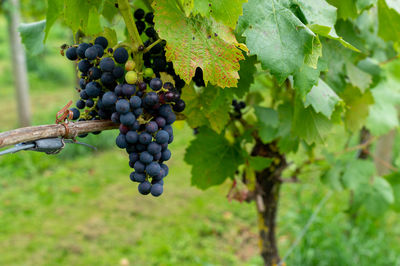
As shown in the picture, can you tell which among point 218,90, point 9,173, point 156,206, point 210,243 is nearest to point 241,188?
point 218,90

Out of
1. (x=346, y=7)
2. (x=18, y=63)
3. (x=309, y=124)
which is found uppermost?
(x=346, y=7)

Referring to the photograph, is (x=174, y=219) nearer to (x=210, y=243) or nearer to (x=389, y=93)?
(x=210, y=243)

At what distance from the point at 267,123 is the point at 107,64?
86 centimetres

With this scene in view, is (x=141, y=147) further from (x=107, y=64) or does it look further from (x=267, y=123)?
(x=267, y=123)

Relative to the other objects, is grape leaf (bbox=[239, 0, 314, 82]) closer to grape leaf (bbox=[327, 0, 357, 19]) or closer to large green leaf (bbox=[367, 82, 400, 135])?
grape leaf (bbox=[327, 0, 357, 19])

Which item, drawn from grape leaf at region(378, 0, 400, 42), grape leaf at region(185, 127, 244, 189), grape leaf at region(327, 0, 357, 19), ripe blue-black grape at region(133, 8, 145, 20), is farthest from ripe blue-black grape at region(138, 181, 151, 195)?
grape leaf at region(378, 0, 400, 42)

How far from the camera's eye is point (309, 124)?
1448 millimetres

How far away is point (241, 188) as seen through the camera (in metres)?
1.80

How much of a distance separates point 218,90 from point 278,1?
0.34m

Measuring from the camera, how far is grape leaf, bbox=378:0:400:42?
1332 millimetres

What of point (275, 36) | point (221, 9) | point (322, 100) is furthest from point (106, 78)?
point (322, 100)

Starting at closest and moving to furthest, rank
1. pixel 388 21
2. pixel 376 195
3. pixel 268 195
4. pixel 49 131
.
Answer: pixel 49 131 < pixel 388 21 < pixel 268 195 < pixel 376 195

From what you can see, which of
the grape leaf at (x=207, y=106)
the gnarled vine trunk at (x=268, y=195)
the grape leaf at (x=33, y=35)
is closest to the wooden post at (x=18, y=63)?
the grape leaf at (x=33, y=35)

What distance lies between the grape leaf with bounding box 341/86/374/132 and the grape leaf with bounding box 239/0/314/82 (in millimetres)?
877
